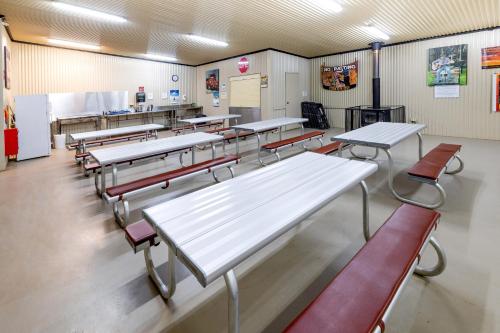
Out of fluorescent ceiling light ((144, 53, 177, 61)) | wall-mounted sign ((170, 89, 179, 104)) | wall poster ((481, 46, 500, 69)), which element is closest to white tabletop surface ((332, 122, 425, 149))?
wall poster ((481, 46, 500, 69))

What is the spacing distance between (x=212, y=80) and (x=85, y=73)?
4.53 meters

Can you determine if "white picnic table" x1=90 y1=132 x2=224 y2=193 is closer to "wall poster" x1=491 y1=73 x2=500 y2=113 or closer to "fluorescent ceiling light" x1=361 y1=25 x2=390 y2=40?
"fluorescent ceiling light" x1=361 y1=25 x2=390 y2=40

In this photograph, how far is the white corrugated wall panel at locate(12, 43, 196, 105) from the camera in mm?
7523

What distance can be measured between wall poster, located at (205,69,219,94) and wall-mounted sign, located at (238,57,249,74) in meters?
1.41

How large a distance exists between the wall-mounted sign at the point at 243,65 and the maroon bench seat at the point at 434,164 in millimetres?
7171

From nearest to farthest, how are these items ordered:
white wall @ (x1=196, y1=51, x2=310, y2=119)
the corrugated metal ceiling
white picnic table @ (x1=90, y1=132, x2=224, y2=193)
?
white picnic table @ (x1=90, y1=132, x2=224, y2=193) → the corrugated metal ceiling → white wall @ (x1=196, y1=51, x2=310, y2=119)

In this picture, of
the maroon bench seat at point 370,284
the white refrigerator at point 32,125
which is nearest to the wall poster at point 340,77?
the white refrigerator at point 32,125

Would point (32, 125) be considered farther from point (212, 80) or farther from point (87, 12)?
point (212, 80)

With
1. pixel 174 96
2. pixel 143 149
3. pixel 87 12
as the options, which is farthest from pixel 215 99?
pixel 143 149

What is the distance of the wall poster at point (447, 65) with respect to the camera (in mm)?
7411

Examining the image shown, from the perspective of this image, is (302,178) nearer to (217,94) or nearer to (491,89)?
(491,89)

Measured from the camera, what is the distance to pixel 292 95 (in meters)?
9.96

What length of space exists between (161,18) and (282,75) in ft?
15.5

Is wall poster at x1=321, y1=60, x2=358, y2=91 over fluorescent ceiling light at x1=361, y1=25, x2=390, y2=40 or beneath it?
beneath
